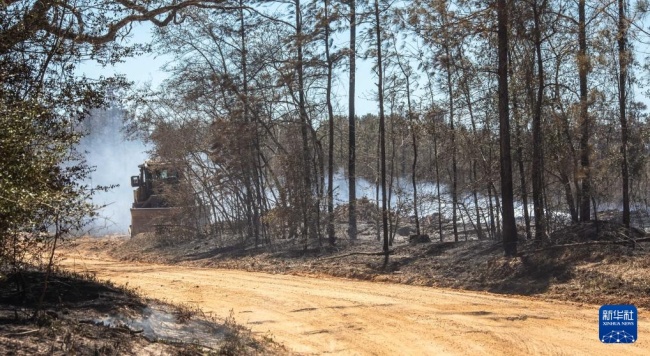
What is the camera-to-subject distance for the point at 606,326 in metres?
9.52

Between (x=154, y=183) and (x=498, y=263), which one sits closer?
(x=498, y=263)

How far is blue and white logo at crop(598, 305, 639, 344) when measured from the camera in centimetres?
892

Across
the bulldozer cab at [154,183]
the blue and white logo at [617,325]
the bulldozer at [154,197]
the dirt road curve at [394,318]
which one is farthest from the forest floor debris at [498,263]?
the bulldozer cab at [154,183]

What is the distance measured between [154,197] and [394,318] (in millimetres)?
30019

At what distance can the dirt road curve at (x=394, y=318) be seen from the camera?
895cm

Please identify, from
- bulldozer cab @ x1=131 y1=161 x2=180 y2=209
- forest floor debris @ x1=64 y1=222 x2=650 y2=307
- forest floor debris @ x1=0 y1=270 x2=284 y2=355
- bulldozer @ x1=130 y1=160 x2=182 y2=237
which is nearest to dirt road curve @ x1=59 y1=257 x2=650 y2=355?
forest floor debris @ x1=0 y1=270 x2=284 y2=355

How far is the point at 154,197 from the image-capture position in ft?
128

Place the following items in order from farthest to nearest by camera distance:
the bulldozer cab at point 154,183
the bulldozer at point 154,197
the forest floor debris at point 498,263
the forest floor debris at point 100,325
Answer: the bulldozer cab at point 154,183 < the bulldozer at point 154,197 < the forest floor debris at point 498,263 < the forest floor debris at point 100,325

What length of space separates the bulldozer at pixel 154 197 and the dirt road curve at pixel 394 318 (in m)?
18.5

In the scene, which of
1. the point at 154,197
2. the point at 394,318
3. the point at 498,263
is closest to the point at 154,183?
the point at 154,197

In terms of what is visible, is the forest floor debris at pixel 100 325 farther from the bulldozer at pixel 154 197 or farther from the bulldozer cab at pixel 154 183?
the bulldozer cab at pixel 154 183

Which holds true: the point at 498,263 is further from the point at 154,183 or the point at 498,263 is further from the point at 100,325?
the point at 154,183

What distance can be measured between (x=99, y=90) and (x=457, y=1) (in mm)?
10924

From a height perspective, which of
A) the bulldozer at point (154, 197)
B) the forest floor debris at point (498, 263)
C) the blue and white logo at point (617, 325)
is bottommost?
the blue and white logo at point (617, 325)
